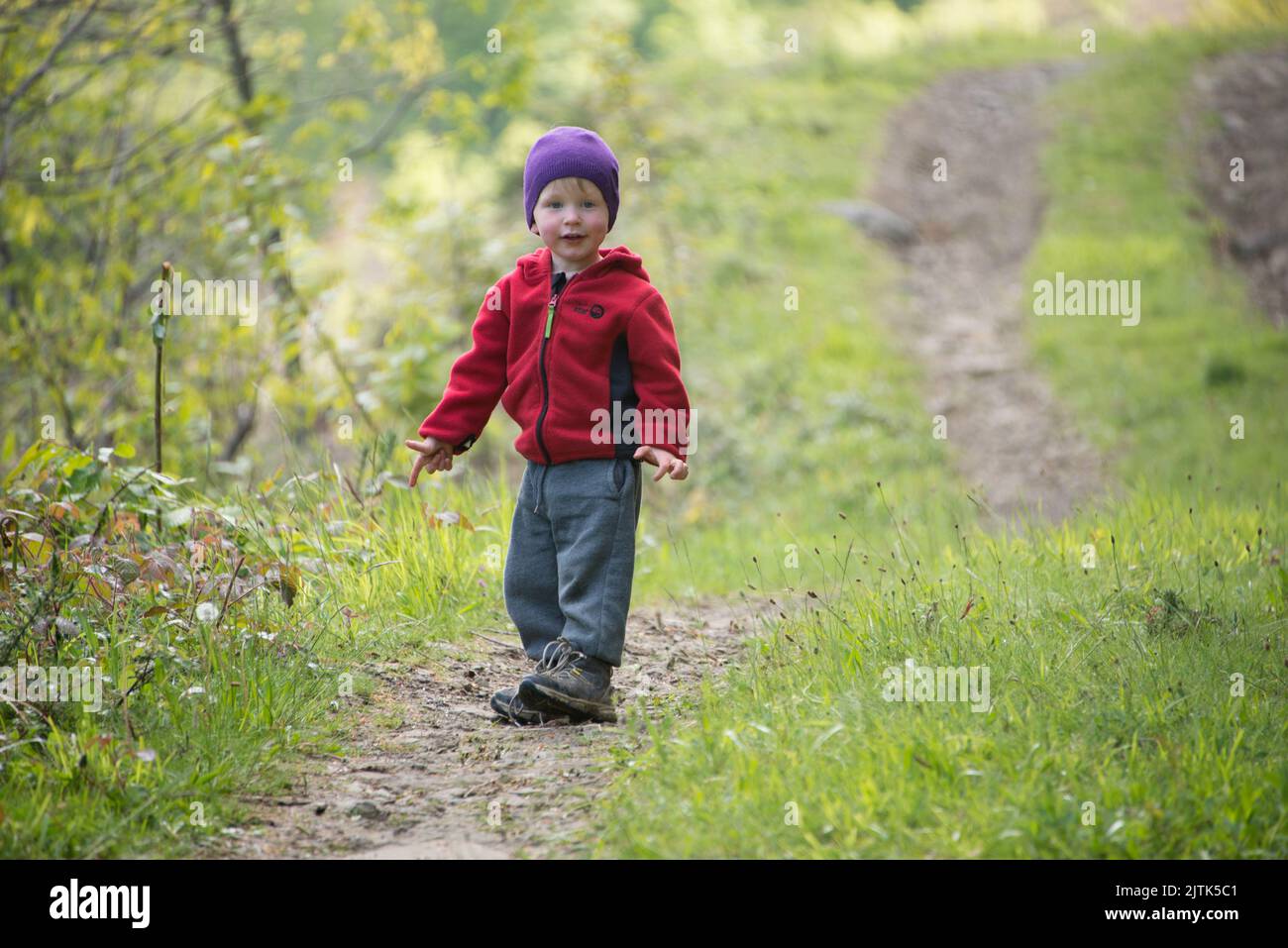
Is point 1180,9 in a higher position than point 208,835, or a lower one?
higher

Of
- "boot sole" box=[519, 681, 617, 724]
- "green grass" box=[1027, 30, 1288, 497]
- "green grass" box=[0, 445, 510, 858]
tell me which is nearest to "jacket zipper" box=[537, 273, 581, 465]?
"boot sole" box=[519, 681, 617, 724]

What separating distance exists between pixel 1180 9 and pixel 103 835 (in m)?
23.8

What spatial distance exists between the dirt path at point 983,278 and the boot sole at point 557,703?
3355mm

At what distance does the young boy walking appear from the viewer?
151 inches

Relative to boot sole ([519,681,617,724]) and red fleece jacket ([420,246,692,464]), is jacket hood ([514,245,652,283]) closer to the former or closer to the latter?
red fleece jacket ([420,246,692,464])

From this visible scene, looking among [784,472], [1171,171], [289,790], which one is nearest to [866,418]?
[784,472]

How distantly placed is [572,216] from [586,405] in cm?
63

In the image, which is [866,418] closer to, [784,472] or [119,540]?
[784,472]

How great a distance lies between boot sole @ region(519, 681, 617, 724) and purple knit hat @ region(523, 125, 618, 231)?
1614 mm

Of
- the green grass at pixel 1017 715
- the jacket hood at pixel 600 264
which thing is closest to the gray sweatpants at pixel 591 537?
the green grass at pixel 1017 715

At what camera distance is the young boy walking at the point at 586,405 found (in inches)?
151

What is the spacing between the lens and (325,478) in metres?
5.46

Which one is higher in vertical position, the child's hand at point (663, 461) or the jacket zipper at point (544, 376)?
the jacket zipper at point (544, 376)

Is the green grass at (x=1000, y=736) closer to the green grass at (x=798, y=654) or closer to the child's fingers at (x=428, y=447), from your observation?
the green grass at (x=798, y=654)
